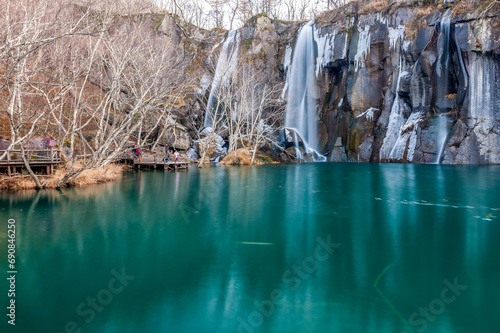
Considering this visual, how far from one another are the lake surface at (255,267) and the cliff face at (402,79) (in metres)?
21.0

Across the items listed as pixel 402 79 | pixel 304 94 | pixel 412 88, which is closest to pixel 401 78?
pixel 402 79

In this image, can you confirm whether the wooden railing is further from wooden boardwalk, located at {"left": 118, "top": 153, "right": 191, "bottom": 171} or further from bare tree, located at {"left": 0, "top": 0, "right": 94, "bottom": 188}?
wooden boardwalk, located at {"left": 118, "top": 153, "right": 191, "bottom": 171}

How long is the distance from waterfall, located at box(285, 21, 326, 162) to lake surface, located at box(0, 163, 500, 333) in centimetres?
2893

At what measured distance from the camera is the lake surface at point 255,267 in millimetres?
4652

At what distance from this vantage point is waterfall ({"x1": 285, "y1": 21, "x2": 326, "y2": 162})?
41.0 m

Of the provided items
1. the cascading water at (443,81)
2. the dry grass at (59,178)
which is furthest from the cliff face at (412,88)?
the dry grass at (59,178)

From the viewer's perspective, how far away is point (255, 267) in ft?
21.1

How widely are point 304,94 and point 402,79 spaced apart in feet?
37.6

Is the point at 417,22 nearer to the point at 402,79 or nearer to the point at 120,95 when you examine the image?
the point at 402,79

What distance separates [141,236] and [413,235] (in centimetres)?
697

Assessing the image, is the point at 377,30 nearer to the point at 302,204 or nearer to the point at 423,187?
the point at 423,187

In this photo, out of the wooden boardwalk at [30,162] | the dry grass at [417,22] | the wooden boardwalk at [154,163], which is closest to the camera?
the wooden boardwalk at [30,162]

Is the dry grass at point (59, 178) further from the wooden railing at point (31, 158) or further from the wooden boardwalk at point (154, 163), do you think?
the wooden boardwalk at point (154, 163)

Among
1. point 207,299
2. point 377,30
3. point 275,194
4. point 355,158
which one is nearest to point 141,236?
point 207,299
